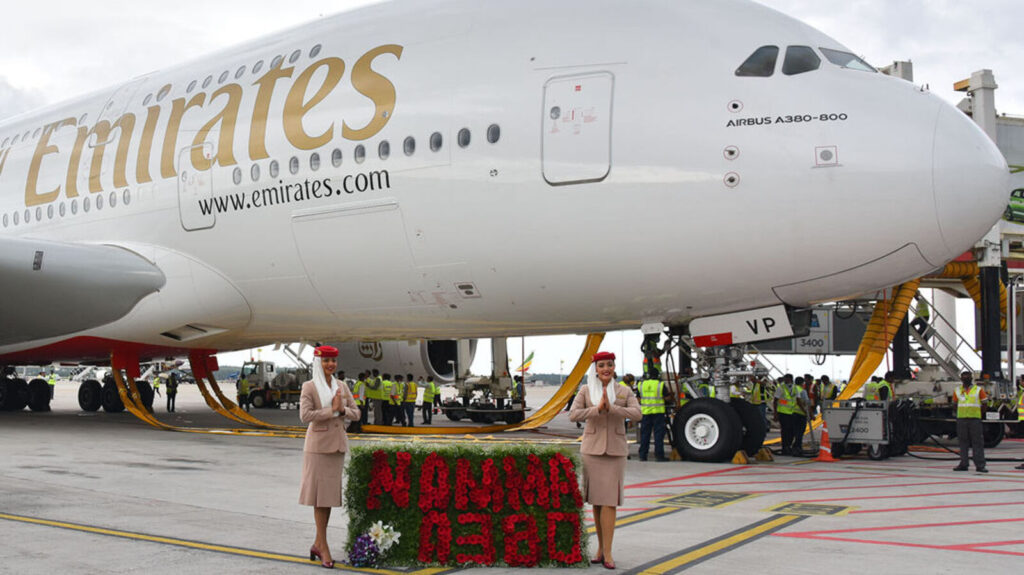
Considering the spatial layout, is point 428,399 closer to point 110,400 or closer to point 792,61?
point 110,400

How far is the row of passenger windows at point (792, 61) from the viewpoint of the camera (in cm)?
968

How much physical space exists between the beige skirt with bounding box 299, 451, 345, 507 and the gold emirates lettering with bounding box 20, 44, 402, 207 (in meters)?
6.05

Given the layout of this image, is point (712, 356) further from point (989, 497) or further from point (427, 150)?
point (427, 150)

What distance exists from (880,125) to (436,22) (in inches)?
202

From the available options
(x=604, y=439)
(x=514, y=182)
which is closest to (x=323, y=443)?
(x=604, y=439)

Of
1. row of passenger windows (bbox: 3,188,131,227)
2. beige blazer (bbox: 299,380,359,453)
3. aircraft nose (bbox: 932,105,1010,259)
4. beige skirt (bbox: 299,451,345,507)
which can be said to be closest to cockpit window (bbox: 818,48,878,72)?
aircraft nose (bbox: 932,105,1010,259)

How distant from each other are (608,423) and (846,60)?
19.2 ft

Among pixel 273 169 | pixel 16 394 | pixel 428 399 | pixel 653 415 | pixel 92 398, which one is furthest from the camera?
pixel 16 394

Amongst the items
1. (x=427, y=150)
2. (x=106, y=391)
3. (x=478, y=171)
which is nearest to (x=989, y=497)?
(x=478, y=171)

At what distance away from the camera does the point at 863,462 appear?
12820 mm

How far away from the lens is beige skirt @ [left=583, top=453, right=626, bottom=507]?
571 cm

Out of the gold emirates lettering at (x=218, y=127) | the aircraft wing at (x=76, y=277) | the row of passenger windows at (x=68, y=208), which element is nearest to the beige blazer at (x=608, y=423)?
the gold emirates lettering at (x=218, y=127)

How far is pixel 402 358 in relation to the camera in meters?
22.6

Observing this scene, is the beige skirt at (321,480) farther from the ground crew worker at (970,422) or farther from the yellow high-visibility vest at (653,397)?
the ground crew worker at (970,422)
